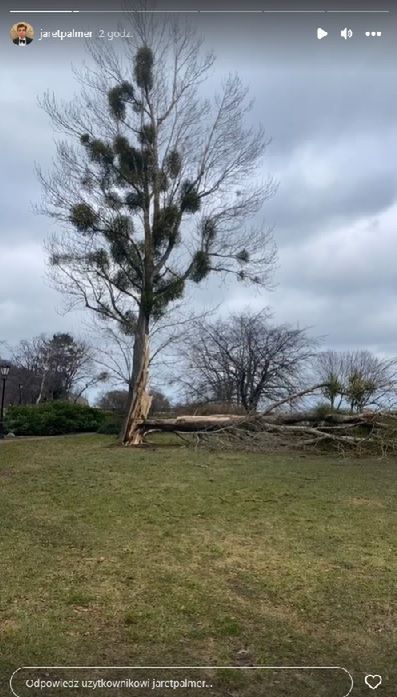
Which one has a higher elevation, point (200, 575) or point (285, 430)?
point (285, 430)

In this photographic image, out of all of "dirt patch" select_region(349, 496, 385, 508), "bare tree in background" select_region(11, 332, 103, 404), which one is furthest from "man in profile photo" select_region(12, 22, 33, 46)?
"bare tree in background" select_region(11, 332, 103, 404)

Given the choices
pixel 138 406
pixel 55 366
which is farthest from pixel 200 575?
pixel 55 366

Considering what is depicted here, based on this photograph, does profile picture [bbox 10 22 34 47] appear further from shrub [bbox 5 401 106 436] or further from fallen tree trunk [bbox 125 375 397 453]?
shrub [bbox 5 401 106 436]

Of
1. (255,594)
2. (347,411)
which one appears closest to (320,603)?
(255,594)

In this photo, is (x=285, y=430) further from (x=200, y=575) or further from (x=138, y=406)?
(x=200, y=575)

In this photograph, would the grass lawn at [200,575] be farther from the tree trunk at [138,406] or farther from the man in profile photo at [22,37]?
the tree trunk at [138,406]

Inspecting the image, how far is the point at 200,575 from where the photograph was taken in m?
3.94

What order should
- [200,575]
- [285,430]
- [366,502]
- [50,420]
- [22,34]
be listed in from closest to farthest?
1. [22,34]
2. [200,575]
3. [366,502]
4. [285,430]
5. [50,420]

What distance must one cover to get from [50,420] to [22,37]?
2181 centimetres

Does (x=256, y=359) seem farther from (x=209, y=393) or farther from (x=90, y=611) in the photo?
(x=90, y=611)

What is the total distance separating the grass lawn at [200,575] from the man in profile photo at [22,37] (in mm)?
2417

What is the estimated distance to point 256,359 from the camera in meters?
37.0

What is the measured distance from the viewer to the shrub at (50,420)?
23000 millimetres

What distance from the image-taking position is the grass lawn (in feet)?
8.91
